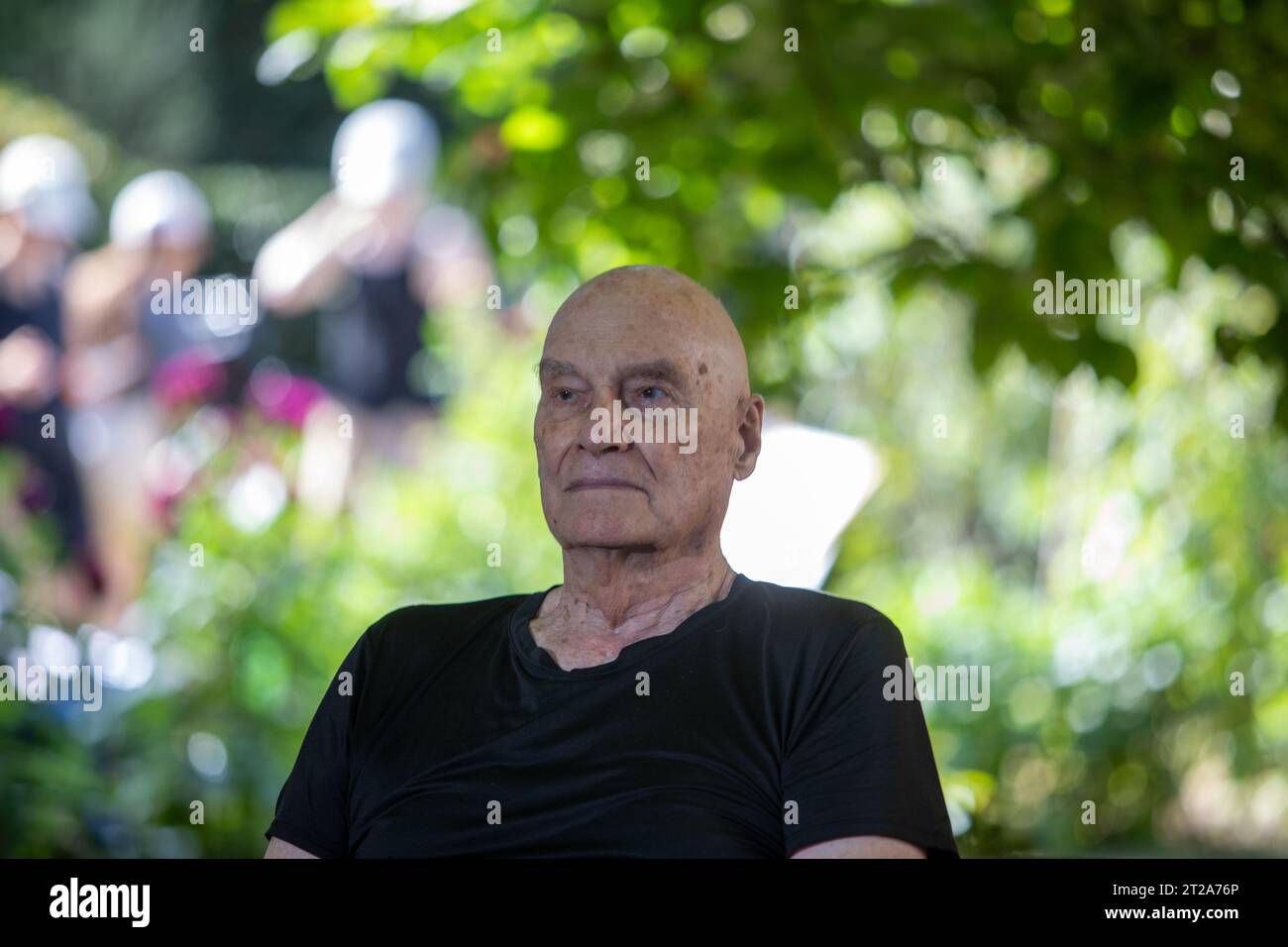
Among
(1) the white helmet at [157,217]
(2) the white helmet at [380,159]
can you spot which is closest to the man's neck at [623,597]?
(2) the white helmet at [380,159]

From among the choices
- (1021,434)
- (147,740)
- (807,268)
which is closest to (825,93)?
(807,268)

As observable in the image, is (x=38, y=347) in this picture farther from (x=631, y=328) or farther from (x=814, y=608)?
(x=814, y=608)

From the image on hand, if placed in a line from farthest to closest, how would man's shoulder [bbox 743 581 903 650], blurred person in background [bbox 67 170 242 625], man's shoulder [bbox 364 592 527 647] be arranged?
blurred person in background [bbox 67 170 242 625]
man's shoulder [bbox 364 592 527 647]
man's shoulder [bbox 743 581 903 650]

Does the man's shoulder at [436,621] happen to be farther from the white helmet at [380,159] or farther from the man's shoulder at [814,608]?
the white helmet at [380,159]

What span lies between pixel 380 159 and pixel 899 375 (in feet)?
7.21

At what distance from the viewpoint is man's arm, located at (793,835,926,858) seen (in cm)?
135

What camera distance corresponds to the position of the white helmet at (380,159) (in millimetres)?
4418

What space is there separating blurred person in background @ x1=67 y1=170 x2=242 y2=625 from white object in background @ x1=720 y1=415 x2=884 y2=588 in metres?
1.56

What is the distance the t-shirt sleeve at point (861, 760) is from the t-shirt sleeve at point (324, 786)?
1.53ft

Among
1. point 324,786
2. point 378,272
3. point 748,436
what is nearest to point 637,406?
point 748,436

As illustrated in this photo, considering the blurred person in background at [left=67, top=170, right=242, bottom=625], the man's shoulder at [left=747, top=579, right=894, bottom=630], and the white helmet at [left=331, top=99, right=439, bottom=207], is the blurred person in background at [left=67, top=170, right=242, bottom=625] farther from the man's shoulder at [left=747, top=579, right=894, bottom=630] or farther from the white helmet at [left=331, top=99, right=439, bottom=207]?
the man's shoulder at [left=747, top=579, right=894, bottom=630]

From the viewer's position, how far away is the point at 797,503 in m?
2.71

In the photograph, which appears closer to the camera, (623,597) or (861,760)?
(861,760)

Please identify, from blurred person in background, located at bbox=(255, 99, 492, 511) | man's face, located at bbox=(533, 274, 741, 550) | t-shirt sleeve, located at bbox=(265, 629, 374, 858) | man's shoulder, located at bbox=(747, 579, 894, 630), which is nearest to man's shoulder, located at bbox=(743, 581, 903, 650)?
man's shoulder, located at bbox=(747, 579, 894, 630)
